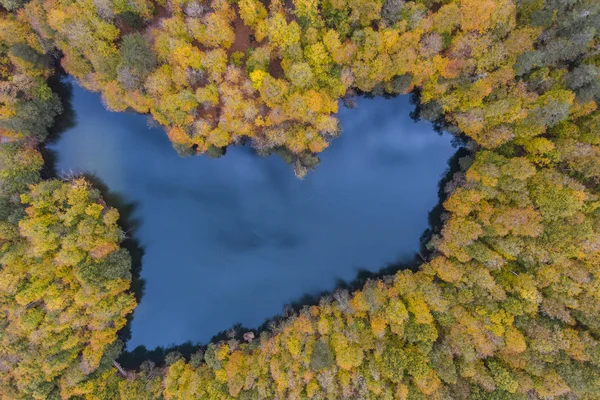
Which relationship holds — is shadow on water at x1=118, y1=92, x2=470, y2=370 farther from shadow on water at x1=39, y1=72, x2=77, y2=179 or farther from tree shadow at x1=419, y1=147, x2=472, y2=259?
shadow on water at x1=39, y1=72, x2=77, y2=179

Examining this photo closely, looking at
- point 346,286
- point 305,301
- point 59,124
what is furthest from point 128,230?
point 346,286

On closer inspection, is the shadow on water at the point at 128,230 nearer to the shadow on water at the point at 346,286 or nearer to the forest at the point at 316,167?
the forest at the point at 316,167

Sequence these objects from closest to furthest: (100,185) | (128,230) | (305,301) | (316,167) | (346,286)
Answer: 1. (316,167)
2. (100,185)
3. (128,230)
4. (346,286)
5. (305,301)

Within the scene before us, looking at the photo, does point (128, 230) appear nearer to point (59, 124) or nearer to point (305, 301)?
point (59, 124)

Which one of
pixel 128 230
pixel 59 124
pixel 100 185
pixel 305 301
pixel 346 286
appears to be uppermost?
pixel 59 124

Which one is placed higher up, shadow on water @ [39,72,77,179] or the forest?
shadow on water @ [39,72,77,179]

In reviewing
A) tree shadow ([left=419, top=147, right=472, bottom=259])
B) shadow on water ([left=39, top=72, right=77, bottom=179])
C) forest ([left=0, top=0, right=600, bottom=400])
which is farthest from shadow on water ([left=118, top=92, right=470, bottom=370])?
shadow on water ([left=39, top=72, right=77, bottom=179])

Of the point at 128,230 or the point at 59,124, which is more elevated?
the point at 59,124
